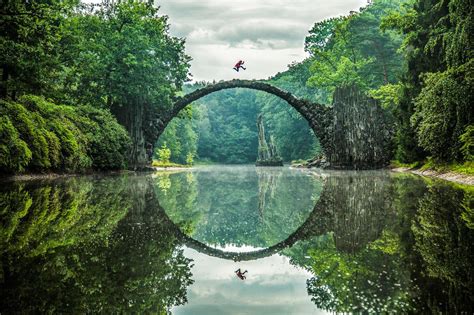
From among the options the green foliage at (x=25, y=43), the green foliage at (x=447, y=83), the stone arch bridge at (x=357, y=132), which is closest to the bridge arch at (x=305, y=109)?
the stone arch bridge at (x=357, y=132)

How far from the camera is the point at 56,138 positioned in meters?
14.4

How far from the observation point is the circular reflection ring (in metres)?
4.05

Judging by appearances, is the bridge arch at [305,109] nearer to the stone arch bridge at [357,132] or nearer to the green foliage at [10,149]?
the stone arch bridge at [357,132]

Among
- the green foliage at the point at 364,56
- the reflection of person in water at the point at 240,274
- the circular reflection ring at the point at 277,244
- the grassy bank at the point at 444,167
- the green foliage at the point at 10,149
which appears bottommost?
the circular reflection ring at the point at 277,244

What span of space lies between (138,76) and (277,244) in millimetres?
20000

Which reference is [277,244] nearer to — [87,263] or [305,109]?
[87,263]

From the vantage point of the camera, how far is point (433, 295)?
254cm

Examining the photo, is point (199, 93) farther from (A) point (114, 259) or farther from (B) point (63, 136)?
(A) point (114, 259)

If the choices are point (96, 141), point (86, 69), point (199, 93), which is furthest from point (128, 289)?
point (199, 93)

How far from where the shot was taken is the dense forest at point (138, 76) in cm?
1185

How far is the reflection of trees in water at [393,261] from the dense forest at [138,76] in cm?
694

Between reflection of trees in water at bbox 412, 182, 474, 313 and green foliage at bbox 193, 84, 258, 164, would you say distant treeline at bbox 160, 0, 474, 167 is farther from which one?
reflection of trees in water at bbox 412, 182, 474, 313

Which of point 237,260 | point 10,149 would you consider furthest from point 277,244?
point 10,149

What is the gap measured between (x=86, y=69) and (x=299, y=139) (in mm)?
36442
